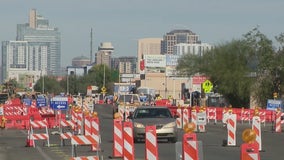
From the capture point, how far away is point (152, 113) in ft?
112

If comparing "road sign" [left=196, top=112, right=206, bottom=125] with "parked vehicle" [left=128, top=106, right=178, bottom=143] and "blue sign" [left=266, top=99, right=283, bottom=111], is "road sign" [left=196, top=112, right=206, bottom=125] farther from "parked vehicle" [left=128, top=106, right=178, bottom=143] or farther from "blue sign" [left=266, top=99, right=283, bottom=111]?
"parked vehicle" [left=128, top=106, right=178, bottom=143]

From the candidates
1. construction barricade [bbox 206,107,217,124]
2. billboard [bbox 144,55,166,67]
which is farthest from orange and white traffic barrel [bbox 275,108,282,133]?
billboard [bbox 144,55,166,67]

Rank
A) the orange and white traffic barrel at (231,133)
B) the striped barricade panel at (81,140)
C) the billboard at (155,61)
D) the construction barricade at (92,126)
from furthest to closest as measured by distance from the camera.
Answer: the billboard at (155,61) < the orange and white traffic barrel at (231,133) < the construction barricade at (92,126) < the striped barricade panel at (81,140)

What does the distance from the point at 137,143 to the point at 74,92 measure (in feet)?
540

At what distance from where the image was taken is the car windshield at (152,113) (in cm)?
3409

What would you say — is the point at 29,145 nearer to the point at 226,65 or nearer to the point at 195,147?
the point at 195,147

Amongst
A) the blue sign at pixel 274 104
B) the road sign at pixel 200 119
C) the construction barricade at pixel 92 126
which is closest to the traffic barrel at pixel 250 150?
the construction barricade at pixel 92 126

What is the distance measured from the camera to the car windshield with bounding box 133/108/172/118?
34094 millimetres

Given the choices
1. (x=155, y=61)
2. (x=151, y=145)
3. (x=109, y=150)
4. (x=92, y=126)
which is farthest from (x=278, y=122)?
(x=155, y=61)

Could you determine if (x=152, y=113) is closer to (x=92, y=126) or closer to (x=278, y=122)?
(x=92, y=126)

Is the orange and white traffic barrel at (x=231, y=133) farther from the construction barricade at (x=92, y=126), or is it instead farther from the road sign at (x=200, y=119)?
the road sign at (x=200, y=119)

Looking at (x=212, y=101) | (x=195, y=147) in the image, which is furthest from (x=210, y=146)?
(x=212, y=101)

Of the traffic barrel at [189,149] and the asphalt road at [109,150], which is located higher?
the traffic barrel at [189,149]

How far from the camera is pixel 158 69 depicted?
18862 centimetres
